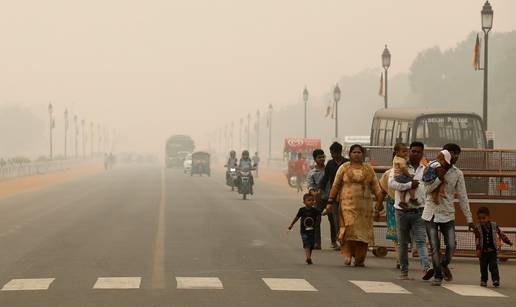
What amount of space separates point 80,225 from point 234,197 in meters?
20.2

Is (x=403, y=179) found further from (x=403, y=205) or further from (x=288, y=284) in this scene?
(x=288, y=284)

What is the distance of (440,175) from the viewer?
1648 centimetres

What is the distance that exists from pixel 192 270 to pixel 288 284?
226cm

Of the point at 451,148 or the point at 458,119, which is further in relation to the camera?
the point at 458,119

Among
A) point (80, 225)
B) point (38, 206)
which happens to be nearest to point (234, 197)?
point (38, 206)

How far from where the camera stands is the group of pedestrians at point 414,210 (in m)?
16.6

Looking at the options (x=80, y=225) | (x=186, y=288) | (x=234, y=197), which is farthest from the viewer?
(x=234, y=197)

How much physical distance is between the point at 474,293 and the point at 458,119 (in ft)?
68.5

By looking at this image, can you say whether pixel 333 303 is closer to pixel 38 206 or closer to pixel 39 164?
pixel 38 206

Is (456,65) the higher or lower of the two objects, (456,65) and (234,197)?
the higher

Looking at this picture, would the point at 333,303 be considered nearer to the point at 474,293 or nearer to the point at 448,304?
the point at 448,304

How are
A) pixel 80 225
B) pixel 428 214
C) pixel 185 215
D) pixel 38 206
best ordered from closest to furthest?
pixel 428 214
pixel 80 225
pixel 185 215
pixel 38 206

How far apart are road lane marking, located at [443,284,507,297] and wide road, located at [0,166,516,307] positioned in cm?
1

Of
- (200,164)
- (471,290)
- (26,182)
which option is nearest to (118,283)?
(471,290)
